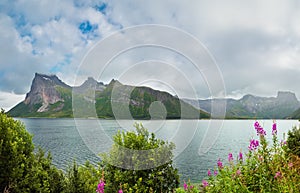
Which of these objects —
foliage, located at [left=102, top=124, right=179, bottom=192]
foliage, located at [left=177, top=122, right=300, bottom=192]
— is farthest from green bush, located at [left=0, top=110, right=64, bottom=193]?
foliage, located at [left=177, top=122, right=300, bottom=192]

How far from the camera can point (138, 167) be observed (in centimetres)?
1158

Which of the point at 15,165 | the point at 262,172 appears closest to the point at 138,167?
the point at 15,165

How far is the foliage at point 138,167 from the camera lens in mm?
11555

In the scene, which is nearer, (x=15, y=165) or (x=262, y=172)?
(x=262, y=172)

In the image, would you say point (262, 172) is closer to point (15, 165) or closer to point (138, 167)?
point (138, 167)

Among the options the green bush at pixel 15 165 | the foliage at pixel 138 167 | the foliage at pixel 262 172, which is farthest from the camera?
the foliage at pixel 138 167

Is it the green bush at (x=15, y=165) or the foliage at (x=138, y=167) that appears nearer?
the green bush at (x=15, y=165)

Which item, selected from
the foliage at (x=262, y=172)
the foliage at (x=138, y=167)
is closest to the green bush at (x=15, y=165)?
the foliage at (x=138, y=167)

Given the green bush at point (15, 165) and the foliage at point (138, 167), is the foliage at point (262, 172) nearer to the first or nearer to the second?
the foliage at point (138, 167)

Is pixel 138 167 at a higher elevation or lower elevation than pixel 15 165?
lower

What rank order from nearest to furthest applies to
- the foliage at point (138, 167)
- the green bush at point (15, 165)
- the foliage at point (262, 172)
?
the foliage at point (262, 172)
the green bush at point (15, 165)
the foliage at point (138, 167)

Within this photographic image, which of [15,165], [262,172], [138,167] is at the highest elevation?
[262,172]

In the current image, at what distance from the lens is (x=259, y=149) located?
5734mm

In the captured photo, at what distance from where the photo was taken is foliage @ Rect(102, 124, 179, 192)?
11555 mm
